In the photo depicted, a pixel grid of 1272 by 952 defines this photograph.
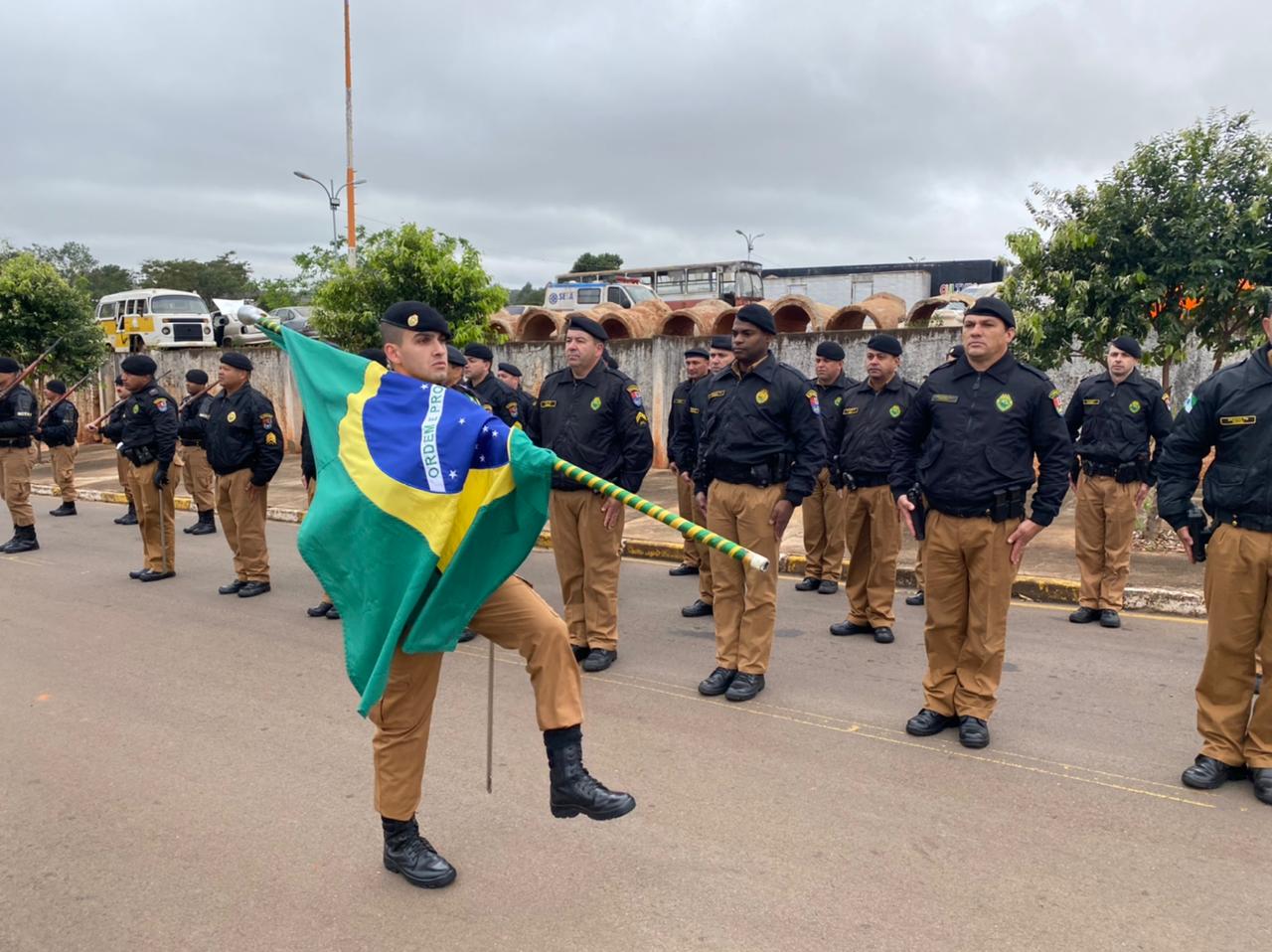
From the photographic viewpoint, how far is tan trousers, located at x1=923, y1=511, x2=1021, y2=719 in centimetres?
457

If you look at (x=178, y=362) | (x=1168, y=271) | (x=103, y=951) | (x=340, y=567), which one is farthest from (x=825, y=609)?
(x=178, y=362)

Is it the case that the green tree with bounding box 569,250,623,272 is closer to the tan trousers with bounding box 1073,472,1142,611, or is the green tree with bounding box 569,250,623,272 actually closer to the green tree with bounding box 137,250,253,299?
the green tree with bounding box 137,250,253,299

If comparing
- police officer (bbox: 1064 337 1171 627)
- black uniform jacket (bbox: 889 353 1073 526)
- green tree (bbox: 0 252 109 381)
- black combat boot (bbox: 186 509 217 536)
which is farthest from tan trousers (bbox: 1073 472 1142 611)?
green tree (bbox: 0 252 109 381)

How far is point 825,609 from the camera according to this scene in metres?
7.31

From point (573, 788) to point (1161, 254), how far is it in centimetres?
736

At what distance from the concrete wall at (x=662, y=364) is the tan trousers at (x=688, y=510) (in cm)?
414

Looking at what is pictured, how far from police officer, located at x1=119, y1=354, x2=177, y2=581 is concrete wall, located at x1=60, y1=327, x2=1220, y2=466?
5.86 meters

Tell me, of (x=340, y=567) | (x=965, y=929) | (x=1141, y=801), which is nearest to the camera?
(x=965, y=929)

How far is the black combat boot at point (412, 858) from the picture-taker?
3.29m

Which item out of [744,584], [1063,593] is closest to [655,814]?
[744,584]

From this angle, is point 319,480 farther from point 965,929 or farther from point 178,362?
point 178,362

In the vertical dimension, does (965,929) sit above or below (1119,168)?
below

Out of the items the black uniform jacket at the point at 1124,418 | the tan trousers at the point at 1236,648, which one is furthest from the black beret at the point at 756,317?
the black uniform jacket at the point at 1124,418

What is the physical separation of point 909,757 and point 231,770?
313 centimetres
